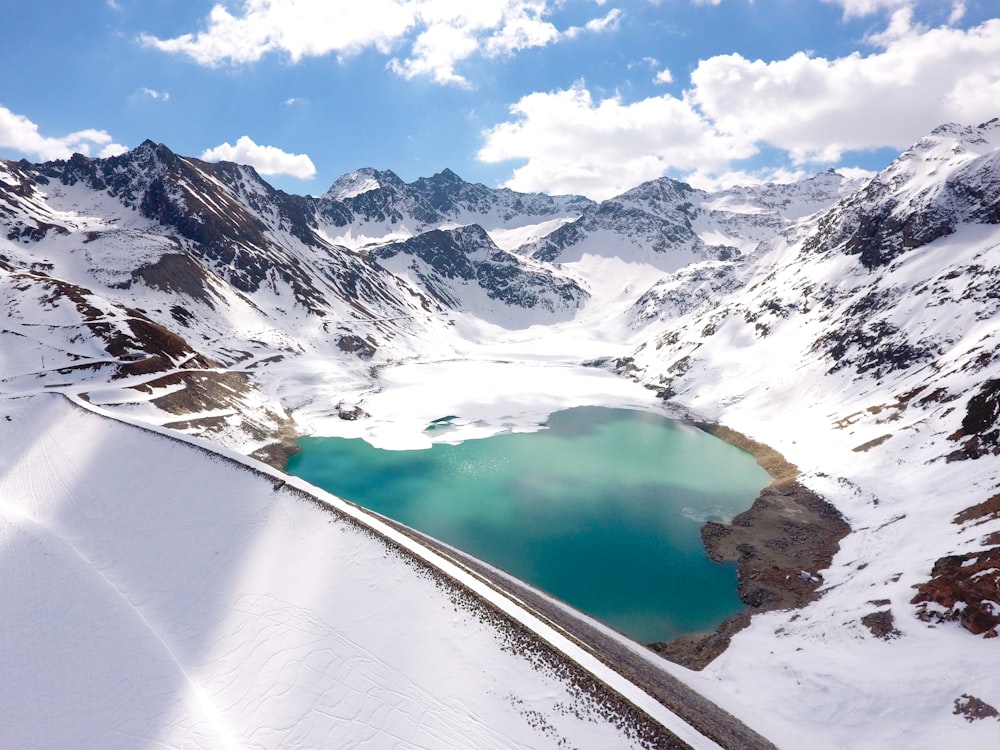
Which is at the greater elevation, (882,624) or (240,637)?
(882,624)

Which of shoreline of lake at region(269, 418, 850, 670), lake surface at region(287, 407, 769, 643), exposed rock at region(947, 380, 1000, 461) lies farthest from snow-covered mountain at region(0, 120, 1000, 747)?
lake surface at region(287, 407, 769, 643)

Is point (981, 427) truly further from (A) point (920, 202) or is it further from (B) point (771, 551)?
(A) point (920, 202)

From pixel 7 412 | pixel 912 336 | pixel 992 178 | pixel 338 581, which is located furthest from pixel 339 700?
pixel 992 178

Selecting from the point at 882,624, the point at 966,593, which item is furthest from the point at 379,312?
the point at 966,593

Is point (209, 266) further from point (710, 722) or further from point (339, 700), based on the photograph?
point (710, 722)

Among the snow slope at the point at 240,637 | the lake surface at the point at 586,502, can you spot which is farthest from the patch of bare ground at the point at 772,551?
the snow slope at the point at 240,637

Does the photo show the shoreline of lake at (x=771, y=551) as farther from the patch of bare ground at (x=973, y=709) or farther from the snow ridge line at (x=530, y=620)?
the snow ridge line at (x=530, y=620)

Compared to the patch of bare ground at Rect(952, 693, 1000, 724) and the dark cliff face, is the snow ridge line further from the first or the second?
the dark cliff face
